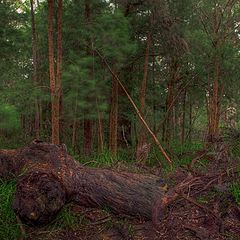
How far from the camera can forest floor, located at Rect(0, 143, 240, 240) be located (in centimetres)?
429

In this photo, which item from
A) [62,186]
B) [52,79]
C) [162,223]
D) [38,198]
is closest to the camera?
[38,198]

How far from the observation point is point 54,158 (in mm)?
4730

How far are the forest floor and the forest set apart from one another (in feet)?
0.04

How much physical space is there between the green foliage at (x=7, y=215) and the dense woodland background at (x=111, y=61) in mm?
3419

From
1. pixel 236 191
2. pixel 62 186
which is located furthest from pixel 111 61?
pixel 62 186

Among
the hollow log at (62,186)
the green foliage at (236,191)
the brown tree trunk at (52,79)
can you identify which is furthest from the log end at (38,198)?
the brown tree trunk at (52,79)

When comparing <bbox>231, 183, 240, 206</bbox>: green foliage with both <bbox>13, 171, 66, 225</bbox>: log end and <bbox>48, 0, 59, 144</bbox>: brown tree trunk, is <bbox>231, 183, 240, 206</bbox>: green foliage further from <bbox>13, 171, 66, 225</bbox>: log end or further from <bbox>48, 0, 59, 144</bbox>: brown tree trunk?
<bbox>48, 0, 59, 144</bbox>: brown tree trunk

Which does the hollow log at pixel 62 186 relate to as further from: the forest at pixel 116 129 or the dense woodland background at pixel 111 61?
the dense woodland background at pixel 111 61

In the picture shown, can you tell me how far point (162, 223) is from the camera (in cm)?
463

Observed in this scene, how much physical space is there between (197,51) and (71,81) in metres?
5.61

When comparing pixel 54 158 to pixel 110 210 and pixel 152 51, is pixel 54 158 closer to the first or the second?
pixel 110 210

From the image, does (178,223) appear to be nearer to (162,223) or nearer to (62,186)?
(162,223)

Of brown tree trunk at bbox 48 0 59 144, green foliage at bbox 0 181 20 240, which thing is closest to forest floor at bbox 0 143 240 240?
green foliage at bbox 0 181 20 240

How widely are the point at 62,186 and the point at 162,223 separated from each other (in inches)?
55.7
